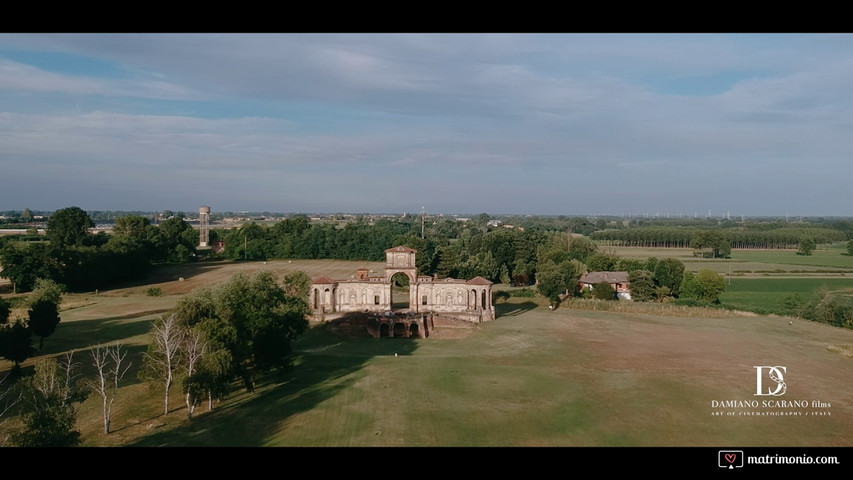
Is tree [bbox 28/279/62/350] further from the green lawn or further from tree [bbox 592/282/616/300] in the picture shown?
the green lawn

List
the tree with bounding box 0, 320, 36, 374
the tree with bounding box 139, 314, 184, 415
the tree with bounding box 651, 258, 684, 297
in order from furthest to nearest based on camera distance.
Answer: the tree with bounding box 651, 258, 684, 297 < the tree with bounding box 0, 320, 36, 374 < the tree with bounding box 139, 314, 184, 415

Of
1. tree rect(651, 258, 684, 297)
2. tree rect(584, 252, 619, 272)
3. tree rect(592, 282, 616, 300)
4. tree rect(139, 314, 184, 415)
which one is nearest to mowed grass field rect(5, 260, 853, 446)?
tree rect(139, 314, 184, 415)

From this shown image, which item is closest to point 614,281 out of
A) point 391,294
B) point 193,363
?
point 391,294

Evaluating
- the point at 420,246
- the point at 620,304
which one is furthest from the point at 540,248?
the point at 620,304

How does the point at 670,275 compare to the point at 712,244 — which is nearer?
the point at 670,275
